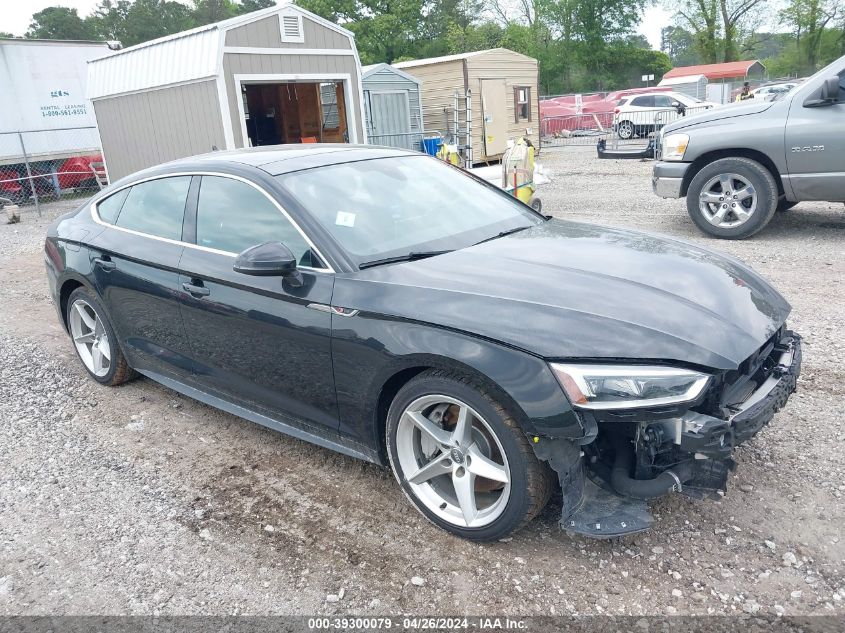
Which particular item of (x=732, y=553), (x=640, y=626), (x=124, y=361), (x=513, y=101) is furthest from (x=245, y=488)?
(x=513, y=101)

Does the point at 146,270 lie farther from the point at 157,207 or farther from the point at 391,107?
the point at 391,107

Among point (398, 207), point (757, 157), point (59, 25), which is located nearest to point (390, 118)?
point (757, 157)

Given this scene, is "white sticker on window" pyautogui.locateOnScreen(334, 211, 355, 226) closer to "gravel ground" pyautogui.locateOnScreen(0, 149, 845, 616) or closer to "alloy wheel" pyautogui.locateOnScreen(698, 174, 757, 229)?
"gravel ground" pyautogui.locateOnScreen(0, 149, 845, 616)

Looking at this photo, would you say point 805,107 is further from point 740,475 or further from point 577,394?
point 577,394

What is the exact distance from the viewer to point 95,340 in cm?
473

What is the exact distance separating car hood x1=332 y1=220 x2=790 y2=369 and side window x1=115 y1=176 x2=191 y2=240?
1.43 metres

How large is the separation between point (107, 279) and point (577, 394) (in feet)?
10.5

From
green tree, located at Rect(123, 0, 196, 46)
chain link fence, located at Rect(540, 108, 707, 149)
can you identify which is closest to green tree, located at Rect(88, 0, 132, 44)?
green tree, located at Rect(123, 0, 196, 46)

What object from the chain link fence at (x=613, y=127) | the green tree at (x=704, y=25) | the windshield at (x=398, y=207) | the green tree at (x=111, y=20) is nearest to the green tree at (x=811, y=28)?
the green tree at (x=704, y=25)

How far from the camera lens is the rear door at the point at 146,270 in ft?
12.5

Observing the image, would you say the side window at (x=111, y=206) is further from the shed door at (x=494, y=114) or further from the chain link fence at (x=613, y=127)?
the chain link fence at (x=613, y=127)

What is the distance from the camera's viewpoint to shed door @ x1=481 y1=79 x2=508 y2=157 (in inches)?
771

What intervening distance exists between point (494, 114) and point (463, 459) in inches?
734

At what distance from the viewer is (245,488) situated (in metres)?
3.41
